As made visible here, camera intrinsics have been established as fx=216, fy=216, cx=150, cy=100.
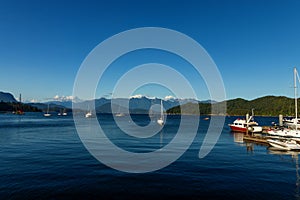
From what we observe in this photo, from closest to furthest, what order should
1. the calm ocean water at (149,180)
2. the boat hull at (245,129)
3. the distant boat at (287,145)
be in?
the calm ocean water at (149,180), the distant boat at (287,145), the boat hull at (245,129)

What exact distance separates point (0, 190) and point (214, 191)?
67.9ft

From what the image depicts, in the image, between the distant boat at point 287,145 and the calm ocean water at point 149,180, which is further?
the distant boat at point 287,145

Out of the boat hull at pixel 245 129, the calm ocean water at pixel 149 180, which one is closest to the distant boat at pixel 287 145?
the calm ocean water at pixel 149 180

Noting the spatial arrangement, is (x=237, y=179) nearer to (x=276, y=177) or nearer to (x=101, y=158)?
(x=276, y=177)

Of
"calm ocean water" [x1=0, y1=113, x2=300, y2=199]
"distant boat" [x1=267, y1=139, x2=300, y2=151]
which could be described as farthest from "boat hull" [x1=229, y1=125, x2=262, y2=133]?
"calm ocean water" [x1=0, y1=113, x2=300, y2=199]

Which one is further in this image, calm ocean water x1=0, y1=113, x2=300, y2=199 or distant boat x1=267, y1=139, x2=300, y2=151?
distant boat x1=267, y1=139, x2=300, y2=151

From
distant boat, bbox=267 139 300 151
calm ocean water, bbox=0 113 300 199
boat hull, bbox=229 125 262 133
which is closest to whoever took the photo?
calm ocean water, bbox=0 113 300 199

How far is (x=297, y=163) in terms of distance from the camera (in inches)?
1379

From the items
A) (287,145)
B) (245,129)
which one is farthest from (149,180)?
(245,129)

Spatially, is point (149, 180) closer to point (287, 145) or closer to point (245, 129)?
point (287, 145)

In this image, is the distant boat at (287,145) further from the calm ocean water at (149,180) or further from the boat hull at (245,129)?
the boat hull at (245,129)

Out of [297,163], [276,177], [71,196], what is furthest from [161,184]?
[297,163]

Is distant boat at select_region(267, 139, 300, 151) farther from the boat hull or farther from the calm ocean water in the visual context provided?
the boat hull

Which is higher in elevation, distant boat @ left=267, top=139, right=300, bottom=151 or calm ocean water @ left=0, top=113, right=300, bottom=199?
distant boat @ left=267, top=139, right=300, bottom=151
